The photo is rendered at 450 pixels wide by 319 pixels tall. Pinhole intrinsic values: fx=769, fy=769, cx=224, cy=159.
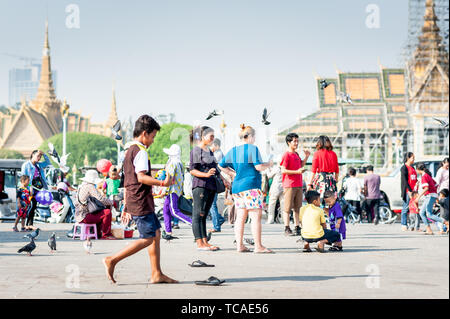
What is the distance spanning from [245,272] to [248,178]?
6.87 feet

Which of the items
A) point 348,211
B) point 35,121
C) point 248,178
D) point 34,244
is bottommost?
point 348,211

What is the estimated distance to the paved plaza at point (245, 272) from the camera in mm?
5844

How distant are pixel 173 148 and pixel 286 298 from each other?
19.1 feet

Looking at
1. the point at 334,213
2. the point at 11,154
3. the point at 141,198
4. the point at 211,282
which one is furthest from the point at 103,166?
the point at 11,154

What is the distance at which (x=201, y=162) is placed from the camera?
938 centimetres

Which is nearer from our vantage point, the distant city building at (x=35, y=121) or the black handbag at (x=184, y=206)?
the black handbag at (x=184, y=206)

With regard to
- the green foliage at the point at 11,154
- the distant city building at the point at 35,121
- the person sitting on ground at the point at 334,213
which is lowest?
the person sitting on ground at the point at 334,213

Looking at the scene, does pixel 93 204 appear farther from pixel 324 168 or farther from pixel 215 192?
pixel 324 168

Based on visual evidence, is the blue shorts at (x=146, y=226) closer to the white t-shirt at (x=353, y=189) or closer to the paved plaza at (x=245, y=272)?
the paved plaza at (x=245, y=272)

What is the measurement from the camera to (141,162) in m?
6.24

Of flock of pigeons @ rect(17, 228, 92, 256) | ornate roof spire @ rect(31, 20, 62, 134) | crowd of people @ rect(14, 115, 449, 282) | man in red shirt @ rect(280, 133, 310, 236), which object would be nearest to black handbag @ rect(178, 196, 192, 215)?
crowd of people @ rect(14, 115, 449, 282)

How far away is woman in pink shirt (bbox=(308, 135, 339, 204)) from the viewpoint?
10891 mm

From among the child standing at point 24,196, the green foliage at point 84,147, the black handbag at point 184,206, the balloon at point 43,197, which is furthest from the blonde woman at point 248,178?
the green foliage at point 84,147

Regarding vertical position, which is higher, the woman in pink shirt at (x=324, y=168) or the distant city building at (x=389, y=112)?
the distant city building at (x=389, y=112)
